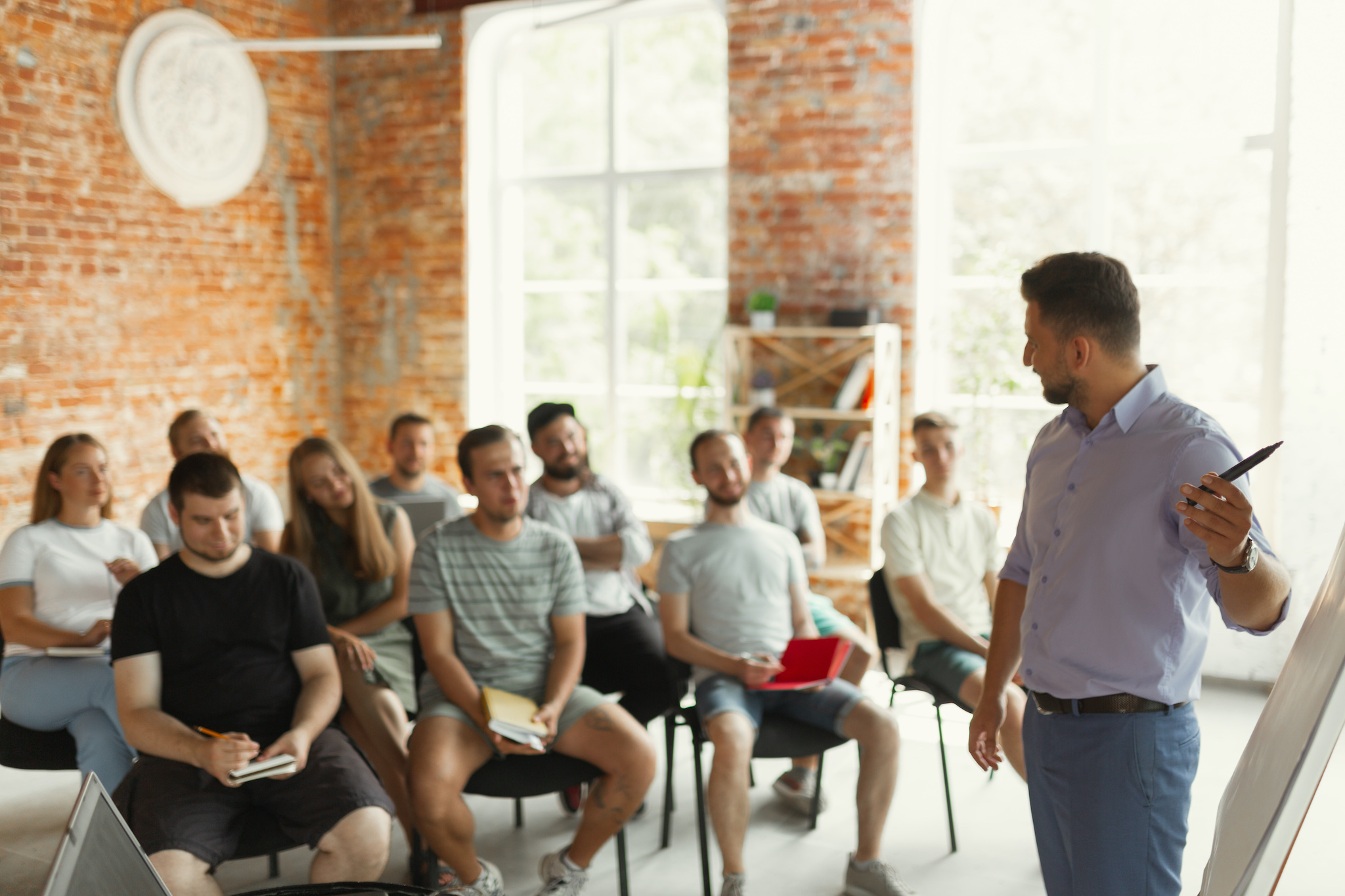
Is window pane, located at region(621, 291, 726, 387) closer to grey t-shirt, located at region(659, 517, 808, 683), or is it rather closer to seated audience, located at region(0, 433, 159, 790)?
grey t-shirt, located at region(659, 517, 808, 683)

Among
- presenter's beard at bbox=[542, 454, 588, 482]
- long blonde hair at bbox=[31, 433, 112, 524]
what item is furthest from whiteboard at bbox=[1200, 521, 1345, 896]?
long blonde hair at bbox=[31, 433, 112, 524]

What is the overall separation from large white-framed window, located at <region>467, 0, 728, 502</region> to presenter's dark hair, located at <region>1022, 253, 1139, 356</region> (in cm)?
411

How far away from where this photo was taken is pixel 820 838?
3436 mm

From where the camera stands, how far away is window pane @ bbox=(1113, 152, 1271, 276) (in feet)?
16.5

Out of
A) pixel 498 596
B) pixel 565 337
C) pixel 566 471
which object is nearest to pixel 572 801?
pixel 498 596

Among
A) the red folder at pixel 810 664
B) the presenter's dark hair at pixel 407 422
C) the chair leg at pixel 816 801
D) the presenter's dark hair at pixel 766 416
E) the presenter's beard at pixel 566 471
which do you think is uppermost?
the presenter's dark hair at pixel 766 416

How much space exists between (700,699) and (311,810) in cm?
116

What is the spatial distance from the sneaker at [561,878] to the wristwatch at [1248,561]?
2051 mm

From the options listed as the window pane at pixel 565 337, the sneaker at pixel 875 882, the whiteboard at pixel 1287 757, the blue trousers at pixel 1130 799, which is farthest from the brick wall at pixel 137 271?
the whiteboard at pixel 1287 757

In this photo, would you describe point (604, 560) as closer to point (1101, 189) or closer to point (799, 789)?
point (799, 789)

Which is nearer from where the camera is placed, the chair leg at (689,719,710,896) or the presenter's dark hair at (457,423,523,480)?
the chair leg at (689,719,710,896)

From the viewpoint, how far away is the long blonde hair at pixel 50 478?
11.3ft

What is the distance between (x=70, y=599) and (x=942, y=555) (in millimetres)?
2868

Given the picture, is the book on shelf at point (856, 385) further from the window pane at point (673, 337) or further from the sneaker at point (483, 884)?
the sneaker at point (483, 884)
